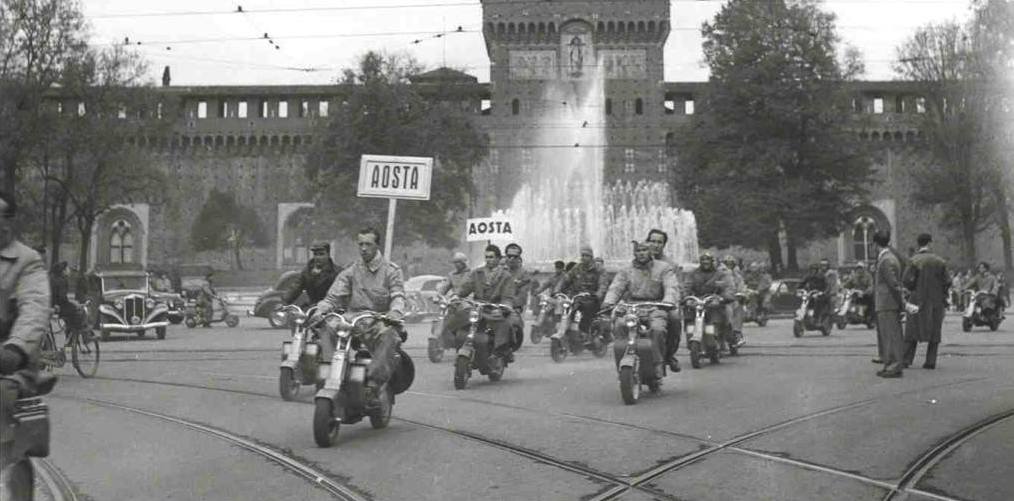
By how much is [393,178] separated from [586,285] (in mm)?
2867

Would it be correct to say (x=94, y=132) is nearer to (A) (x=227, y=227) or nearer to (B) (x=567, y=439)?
(A) (x=227, y=227)

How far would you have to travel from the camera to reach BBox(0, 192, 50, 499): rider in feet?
11.3

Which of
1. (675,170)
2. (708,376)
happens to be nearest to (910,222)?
(675,170)

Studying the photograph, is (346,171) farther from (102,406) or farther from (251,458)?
(251,458)

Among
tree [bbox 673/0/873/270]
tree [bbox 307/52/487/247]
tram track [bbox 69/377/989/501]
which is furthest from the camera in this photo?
tree [bbox 307/52/487/247]

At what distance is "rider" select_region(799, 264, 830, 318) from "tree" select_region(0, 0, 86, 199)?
71.7 feet

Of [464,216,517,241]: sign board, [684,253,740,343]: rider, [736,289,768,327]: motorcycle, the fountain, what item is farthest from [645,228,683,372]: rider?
the fountain

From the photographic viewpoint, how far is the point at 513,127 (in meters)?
55.5

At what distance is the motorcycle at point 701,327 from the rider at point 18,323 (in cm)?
855

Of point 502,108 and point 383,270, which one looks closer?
point 383,270

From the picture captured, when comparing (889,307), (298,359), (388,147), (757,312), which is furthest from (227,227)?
(889,307)

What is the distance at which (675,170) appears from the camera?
130 ft

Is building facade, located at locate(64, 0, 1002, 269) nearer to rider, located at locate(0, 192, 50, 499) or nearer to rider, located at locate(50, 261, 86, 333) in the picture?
rider, located at locate(50, 261, 86, 333)

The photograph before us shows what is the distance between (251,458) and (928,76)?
109 ft
